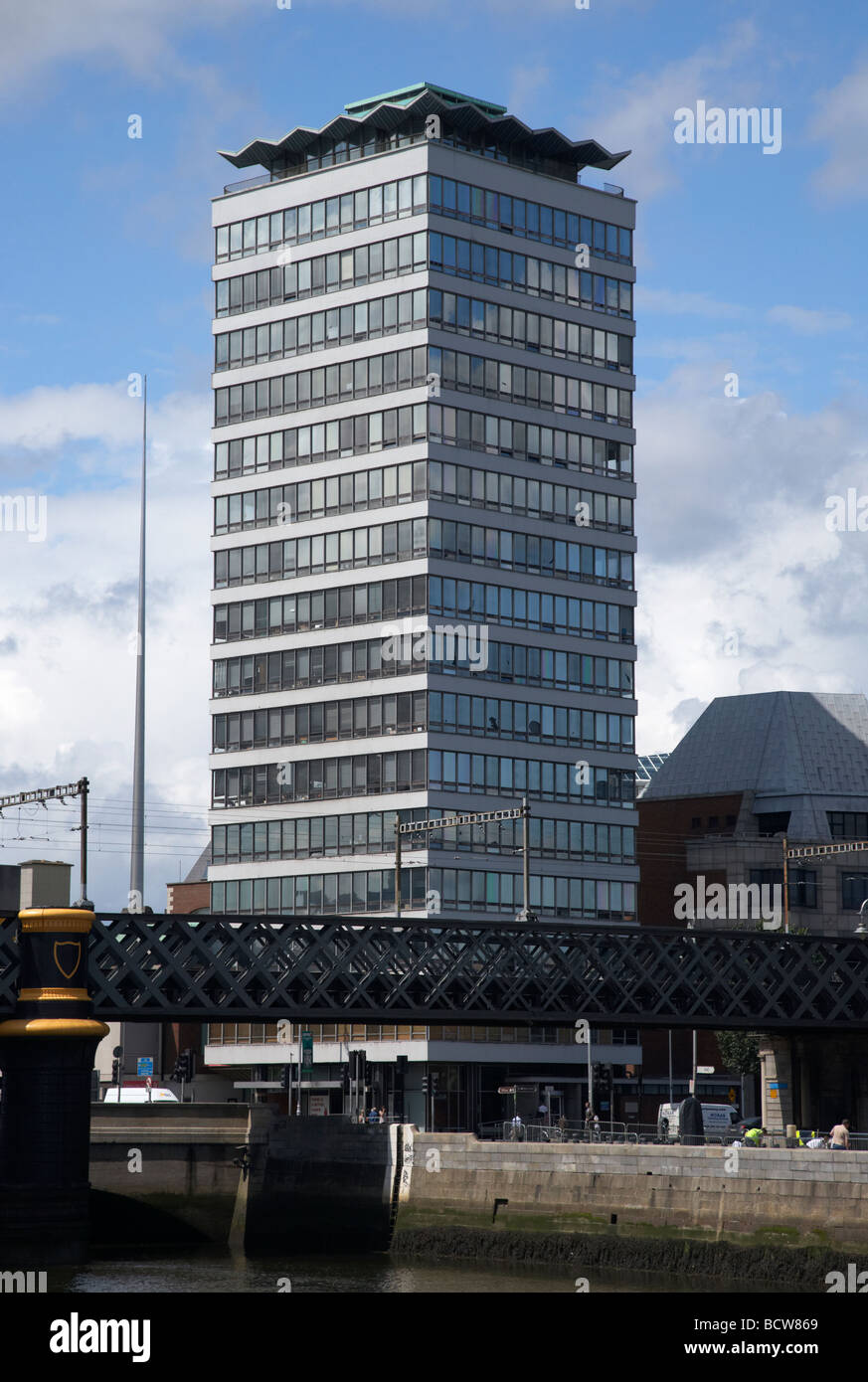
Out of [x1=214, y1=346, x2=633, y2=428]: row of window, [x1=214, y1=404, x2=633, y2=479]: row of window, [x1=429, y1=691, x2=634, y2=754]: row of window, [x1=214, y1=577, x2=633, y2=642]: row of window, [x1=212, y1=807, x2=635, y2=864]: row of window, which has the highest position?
[x1=214, y1=346, x2=633, y2=428]: row of window

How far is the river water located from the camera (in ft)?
214

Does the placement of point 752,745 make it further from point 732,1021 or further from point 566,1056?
point 732,1021

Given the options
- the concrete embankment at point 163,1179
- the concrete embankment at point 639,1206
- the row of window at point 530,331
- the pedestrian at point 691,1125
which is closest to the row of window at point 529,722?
the row of window at point 530,331

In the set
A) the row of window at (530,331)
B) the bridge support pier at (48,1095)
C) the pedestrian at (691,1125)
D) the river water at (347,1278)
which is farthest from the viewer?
the row of window at (530,331)

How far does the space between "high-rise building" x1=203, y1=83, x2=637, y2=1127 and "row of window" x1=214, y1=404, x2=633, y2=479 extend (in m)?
0.16

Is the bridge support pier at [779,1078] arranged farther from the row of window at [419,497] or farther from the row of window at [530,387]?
the row of window at [530,387]

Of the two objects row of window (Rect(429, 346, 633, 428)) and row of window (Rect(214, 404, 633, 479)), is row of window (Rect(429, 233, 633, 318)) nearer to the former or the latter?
row of window (Rect(429, 346, 633, 428))

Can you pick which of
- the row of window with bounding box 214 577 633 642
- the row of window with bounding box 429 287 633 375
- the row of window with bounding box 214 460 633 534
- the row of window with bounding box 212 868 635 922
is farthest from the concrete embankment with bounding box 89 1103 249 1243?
the row of window with bounding box 429 287 633 375

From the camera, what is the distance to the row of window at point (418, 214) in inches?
4523

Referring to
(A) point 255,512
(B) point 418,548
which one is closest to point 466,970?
(B) point 418,548

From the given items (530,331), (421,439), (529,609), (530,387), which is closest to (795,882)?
(529,609)

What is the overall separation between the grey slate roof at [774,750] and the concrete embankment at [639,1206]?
245 feet

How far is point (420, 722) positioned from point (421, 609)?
5.81 meters

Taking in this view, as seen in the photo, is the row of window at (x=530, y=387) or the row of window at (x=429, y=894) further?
the row of window at (x=530, y=387)
